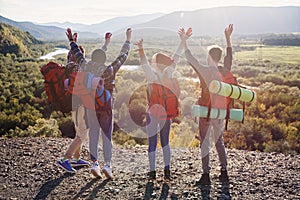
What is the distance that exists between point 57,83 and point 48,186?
5.74 ft

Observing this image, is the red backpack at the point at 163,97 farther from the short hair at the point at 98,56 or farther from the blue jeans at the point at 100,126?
the short hair at the point at 98,56

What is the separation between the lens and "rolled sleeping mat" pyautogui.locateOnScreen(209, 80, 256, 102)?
4496 mm

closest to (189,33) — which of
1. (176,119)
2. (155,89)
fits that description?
(155,89)

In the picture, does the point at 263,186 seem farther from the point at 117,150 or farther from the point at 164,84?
the point at 117,150

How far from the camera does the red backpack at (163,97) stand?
16.1 feet

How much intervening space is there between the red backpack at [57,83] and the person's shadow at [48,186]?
1362mm

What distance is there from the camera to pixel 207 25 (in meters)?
196

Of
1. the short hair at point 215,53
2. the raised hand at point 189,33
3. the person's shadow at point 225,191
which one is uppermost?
the raised hand at point 189,33

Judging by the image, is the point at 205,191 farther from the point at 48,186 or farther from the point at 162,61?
the point at 48,186

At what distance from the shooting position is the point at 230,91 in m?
4.72

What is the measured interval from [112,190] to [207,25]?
199205 mm

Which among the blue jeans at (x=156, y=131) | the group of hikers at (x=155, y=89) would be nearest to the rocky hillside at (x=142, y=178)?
the group of hikers at (x=155, y=89)

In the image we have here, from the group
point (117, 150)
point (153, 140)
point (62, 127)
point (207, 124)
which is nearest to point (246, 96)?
point (207, 124)

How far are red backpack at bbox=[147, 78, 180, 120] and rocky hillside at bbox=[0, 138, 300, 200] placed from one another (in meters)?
1.19
